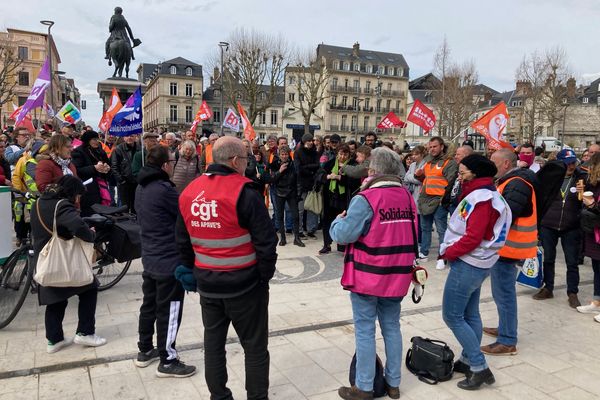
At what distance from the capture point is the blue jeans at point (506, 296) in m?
4.36

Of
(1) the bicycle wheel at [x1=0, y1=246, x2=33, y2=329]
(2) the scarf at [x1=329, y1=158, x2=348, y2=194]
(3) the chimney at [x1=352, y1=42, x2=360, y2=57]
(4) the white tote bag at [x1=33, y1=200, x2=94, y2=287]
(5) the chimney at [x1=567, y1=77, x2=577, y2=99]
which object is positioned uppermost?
(3) the chimney at [x1=352, y1=42, x2=360, y2=57]

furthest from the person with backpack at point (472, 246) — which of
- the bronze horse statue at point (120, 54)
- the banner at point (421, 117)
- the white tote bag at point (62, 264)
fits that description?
the bronze horse statue at point (120, 54)

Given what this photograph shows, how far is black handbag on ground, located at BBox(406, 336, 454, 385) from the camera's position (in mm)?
3859

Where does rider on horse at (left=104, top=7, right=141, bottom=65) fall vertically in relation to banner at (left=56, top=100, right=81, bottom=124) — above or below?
above

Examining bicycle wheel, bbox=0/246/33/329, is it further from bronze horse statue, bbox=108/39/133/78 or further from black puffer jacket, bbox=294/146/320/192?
bronze horse statue, bbox=108/39/133/78

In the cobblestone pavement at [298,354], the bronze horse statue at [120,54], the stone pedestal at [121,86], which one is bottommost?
the cobblestone pavement at [298,354]

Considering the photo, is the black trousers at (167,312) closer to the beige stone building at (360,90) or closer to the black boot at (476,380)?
the black boot at (476,380)

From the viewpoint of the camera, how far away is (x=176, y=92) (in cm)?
6981

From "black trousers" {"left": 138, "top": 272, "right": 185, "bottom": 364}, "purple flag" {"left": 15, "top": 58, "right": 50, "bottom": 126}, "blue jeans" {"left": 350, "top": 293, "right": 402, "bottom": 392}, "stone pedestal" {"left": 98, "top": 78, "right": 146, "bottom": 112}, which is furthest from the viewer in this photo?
"stone pedestal" {"left": 98, "top": 78, "right": 146, "bottom": 112}

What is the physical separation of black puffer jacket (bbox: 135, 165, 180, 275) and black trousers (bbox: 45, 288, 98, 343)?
1005mm

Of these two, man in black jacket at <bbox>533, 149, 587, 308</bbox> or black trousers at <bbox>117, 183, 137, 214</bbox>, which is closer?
man in black jacket at <bbox>533, 149, 587, 308</bbox>

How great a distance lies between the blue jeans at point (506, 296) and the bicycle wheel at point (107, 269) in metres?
4.55

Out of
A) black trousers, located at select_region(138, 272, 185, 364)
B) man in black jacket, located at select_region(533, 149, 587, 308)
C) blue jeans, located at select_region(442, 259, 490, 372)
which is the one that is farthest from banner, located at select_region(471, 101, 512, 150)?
black trousers, located at select_region(138, 272, 185, 364)

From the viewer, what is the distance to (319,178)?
8469 millimetres
